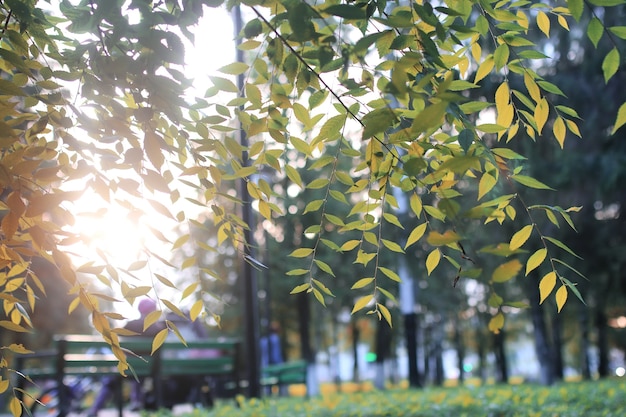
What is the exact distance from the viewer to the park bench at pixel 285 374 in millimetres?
13484

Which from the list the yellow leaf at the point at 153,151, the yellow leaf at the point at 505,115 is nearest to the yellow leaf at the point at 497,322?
the yellow leaf at the point at 505,115

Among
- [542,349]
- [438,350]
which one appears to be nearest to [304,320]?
[438,350]

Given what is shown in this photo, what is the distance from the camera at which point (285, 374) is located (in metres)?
13.9

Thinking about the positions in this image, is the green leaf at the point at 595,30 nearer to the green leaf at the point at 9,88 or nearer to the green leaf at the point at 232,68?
the green leaf at the point at 232,68

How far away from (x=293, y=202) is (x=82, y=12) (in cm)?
2448

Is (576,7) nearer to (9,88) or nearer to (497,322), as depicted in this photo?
(497,322)

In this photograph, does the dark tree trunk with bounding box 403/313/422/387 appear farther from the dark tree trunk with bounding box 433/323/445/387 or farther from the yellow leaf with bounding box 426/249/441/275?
the dark tree trunk with bounding box 433/323/445/387

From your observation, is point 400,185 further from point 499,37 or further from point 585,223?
point 585,223

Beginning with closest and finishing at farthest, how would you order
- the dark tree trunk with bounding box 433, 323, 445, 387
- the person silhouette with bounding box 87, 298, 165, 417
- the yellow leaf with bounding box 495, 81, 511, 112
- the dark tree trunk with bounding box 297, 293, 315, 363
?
the yellow leaf with bounding box 495, 81, 511, 112, the person silhouette with bounding box 87, 298, 165, 417, the dark tree trunk with bounding box 297, 293, 315, 363, the dark tree trunk with bounding box 433, 323, 445, 387

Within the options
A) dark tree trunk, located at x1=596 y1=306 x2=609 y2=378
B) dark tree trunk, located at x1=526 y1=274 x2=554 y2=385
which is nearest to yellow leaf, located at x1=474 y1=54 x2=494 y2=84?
dark tree trunk, located at x1=526 y1=274 x2=554 y2=385

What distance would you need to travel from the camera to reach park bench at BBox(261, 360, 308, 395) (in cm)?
1348

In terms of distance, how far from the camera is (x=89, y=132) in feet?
6.53

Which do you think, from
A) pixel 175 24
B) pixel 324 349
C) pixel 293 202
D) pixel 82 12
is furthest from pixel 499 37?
pixel 324 349

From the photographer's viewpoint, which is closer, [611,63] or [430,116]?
[430,116]
